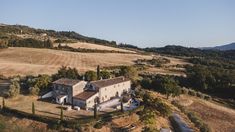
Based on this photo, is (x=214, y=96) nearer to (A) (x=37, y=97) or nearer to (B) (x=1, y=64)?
(A) (x=37, y=97)

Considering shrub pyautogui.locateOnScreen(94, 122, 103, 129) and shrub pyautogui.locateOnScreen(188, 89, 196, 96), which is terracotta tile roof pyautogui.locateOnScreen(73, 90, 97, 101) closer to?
shrub pyautogui.locateOnScreen(94, 122, 103, 129)

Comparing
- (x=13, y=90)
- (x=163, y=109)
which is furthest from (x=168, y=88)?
(x=13, y=90)

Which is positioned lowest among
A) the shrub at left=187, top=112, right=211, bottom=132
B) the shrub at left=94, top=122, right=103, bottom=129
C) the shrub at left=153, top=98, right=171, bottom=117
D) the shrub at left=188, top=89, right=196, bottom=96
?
the shrub at left=187, top=112, right=211, bottom=132

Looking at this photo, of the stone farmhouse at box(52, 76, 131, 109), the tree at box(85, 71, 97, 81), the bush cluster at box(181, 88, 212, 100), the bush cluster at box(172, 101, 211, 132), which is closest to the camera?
the bush cluster at box(172, 101, 211, 132)

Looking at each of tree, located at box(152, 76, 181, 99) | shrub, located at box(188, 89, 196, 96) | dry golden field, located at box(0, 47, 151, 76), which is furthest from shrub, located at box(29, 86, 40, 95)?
shrub, located at box(188, 89, 196, 96)

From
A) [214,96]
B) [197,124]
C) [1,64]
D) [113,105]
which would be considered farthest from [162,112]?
[1,64]

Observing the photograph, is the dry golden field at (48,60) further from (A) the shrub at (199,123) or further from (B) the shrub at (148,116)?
(B) the shrub at (148,116)
